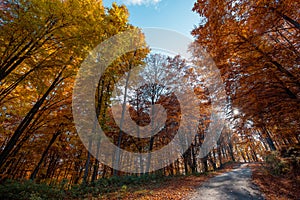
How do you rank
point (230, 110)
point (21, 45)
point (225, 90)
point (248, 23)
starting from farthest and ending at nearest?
point (230, 110) → point (225, 90) → point (21, 45) → point (248, 23)

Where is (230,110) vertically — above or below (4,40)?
below

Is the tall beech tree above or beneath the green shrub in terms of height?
above

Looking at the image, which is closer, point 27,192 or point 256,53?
point 256,53

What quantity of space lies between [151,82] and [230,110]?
874cm

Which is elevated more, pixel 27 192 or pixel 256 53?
pixel 256 53

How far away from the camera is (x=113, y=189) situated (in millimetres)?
7852

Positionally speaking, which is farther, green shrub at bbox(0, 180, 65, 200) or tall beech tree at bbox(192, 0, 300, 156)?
green shrub at bbox(0, 180, 65, 200)

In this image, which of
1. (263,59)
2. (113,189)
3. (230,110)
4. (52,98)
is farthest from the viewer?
(52,98)

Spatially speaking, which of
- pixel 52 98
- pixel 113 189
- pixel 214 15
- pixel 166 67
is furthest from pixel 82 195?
pixel 166 67

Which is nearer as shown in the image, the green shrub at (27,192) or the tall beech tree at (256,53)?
the tall beech tree at (256,53)

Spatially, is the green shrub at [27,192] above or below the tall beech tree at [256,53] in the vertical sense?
below

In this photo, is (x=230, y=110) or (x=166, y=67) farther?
(x=166, y=67)

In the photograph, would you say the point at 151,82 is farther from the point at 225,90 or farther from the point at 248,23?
the point at 248,23

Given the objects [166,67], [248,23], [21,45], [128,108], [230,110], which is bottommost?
[230,110]
